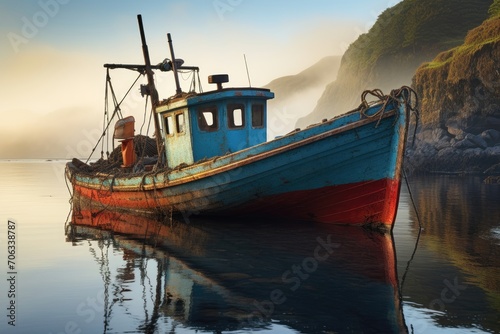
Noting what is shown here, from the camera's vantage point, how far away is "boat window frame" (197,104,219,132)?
15625 mm

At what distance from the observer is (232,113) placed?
51.4ft

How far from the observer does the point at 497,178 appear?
29.6m

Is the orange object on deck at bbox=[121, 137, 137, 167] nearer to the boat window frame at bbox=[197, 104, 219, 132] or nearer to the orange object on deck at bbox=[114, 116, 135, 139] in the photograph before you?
the orange object on deck at bbox=[114, 116, 135, 139]

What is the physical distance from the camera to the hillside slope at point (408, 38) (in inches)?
3489

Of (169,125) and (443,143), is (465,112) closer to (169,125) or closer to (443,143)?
(443,143)

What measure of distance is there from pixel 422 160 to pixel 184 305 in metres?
37.8

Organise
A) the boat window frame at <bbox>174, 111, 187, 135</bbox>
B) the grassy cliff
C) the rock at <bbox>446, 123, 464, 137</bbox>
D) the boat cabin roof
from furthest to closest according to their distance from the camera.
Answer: the rock at <bbox>446, 123, 464, 137</bbox>, the grassy cliff, the boat window frame at <bbox>174, 111, 187, 135</bbox>, the boat cabin roof

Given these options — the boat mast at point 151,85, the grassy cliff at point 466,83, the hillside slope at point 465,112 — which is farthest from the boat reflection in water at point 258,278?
the grassy cliff at point 466,83

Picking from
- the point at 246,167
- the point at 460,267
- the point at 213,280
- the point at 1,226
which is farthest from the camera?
the point at 1,226

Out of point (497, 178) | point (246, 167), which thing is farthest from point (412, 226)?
point (497, 178)

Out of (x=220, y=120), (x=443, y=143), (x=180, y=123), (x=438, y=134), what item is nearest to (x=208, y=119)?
(x=220, y=120)

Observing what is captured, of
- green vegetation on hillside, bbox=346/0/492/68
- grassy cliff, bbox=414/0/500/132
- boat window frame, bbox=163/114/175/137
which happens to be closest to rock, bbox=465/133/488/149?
grassy cliff, bbox=414/0/500/132

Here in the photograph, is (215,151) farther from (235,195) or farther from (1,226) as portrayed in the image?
(1,226)

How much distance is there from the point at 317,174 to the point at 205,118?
425cm
